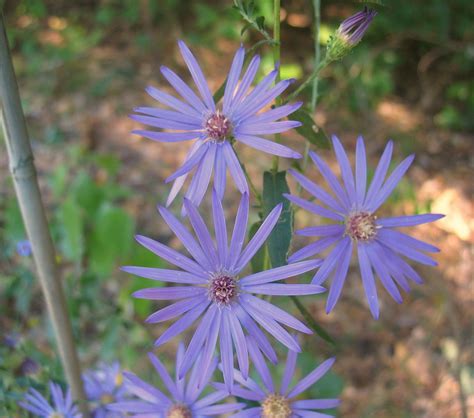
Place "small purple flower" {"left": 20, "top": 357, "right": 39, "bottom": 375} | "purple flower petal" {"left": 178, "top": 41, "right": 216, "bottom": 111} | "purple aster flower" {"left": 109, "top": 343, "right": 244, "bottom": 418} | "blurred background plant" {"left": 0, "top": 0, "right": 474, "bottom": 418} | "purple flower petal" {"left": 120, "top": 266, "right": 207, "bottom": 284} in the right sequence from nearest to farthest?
1. "purple flower petal" {"left": 120, "top": 266, "right": 207, "bottom": 284}
2. "purple flower petal" {"left": 178, "top": 41, "right": 216, "bottom": 111}
3. "purple aster flower" {"left": 109, "top": 343, "right": 244, "bottom": 418}
4. "small purple flower" {"left": 20, "top": 357, "right": 39, "bottom": 375}
5. "blurred background plant" {"left": 0, "top": 0, "right": 474, "bottom": 418}

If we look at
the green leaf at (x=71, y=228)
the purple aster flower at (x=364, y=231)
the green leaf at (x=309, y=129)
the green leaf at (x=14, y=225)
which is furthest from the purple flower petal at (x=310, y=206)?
the green leaf at (x=14, y=225)

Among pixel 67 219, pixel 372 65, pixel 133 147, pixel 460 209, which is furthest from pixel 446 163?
pixel 67 219

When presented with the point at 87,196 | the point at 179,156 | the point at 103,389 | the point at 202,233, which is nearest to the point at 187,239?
the point at 202,233

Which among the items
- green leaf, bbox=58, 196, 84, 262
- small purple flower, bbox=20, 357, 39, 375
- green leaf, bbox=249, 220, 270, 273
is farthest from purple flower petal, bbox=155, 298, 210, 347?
green leaf, bbox=58, 196, 84, 262

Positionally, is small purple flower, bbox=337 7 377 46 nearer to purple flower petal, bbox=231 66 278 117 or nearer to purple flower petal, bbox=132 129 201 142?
purple flower petal, bbox=231 66 278 117

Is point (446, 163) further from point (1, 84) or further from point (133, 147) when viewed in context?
point (1, 84)

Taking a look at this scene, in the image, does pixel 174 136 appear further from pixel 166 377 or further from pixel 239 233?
pixel 166 377
